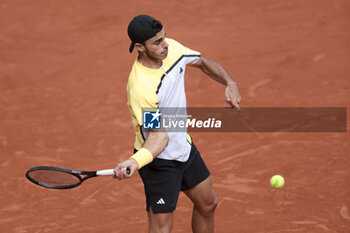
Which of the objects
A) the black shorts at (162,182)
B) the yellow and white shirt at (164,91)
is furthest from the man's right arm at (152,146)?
the black shorts at (162,182)

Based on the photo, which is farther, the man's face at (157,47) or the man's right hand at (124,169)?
the man's face at (157,47)

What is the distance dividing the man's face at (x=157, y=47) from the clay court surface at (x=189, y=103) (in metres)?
2.33

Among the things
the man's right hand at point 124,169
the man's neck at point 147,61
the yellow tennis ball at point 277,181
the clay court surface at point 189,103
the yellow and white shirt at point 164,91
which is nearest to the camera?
the man's right hand at point 124,169

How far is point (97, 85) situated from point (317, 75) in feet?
12.1

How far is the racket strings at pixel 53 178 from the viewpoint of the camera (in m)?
5.38

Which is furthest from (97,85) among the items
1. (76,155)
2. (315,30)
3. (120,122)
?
(315,30)

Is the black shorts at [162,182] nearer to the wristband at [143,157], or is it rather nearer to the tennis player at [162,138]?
the tennis player at [162,138]

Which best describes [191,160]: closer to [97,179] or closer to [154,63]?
[154,63]

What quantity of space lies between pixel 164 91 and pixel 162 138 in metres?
0.40

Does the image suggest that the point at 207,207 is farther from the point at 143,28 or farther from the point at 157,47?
the point at 143,28

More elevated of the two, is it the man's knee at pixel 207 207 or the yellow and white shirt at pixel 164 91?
the yellow and white shirt at pixel 164 91

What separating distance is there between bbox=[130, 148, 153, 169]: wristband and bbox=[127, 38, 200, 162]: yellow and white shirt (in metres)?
0.22

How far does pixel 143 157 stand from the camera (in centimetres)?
475

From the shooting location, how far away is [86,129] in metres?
8.70
